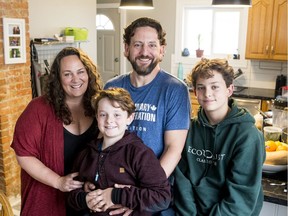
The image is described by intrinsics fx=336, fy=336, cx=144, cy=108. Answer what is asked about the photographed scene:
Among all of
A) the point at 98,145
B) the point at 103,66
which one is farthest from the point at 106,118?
the point at 103,66

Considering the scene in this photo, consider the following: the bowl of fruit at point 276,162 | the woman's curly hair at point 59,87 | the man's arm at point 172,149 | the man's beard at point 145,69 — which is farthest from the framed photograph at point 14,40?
the bowl of fruit at point 276,162

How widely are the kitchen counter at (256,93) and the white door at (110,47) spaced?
2.66m

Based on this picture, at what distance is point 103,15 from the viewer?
6.68 meters

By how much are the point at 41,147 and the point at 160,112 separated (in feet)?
2.09

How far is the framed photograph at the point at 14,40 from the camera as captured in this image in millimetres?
3254

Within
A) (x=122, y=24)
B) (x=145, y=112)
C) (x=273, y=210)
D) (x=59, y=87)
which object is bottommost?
(x=273, y=210)

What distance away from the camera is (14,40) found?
337cm

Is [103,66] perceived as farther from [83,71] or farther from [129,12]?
[83,71]

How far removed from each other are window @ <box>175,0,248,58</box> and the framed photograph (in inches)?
119

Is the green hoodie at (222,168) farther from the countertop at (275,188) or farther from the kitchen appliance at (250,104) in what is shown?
the kitchen appliance at (250,104)

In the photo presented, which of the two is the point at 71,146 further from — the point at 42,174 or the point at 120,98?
the point at 120,98

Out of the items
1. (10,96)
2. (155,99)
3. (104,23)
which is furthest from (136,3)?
(104,23)

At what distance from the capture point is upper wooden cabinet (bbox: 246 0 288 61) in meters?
4.52

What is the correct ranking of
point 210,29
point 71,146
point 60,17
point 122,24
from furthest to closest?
point 122,24, point 210,29, point 60,17, point 71,146
